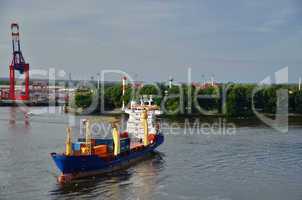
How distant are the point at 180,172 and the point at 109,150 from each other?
4.12 metres

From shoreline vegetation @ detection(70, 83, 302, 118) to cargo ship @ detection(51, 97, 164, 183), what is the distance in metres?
26.9

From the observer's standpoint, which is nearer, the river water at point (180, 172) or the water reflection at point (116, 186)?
the water reflection at point (116, 186)

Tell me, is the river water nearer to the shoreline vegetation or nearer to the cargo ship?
the cargo ship

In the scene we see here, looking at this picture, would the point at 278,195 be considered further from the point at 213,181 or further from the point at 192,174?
the point at 192,174

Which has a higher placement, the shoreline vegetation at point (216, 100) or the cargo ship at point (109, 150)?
the shoreline vegetation at point (216, 100)

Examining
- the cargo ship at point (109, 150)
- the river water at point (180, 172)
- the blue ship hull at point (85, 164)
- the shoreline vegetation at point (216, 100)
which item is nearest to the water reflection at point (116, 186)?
the river water at point (180, 172)

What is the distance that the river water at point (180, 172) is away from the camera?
19.5 meters

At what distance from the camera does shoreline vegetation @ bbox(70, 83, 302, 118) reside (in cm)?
6162

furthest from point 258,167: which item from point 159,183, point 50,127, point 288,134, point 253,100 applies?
point 253,100

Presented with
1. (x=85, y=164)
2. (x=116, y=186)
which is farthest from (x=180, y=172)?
(x=85, y=164)

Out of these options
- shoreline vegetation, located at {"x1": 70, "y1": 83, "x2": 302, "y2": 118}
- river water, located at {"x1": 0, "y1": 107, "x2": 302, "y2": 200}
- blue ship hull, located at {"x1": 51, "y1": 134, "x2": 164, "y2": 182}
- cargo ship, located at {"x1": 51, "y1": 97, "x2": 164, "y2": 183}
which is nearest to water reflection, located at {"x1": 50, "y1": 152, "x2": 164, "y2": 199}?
river water, located at {"x1": 0, "y1": 107, "x2": 302, "y2": 200}

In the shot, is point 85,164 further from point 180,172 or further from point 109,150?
point 180,172

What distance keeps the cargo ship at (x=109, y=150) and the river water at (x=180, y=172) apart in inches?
22.5

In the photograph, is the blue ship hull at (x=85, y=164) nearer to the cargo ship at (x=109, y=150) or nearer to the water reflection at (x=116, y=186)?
the cargo ship at (x=109, y=150)
